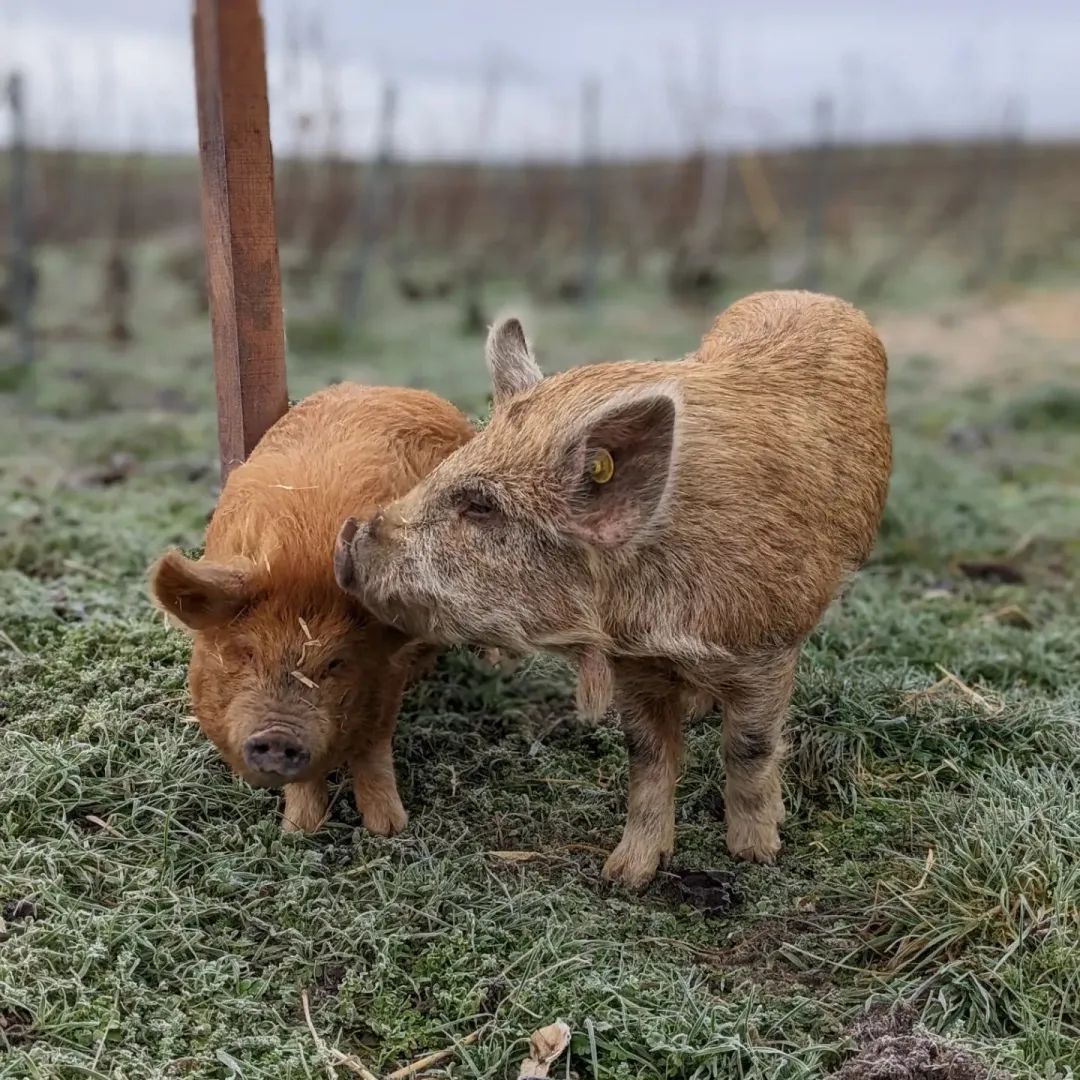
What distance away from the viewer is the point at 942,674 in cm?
478

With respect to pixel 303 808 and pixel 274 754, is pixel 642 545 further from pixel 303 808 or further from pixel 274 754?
pixel 303 808

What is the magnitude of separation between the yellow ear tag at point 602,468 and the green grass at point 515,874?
1238 millimetres

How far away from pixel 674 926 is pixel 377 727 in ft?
3.43

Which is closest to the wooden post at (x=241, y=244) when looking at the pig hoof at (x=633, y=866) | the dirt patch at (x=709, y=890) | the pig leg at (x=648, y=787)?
the pig leg at (x=648, y=787)

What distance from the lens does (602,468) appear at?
10.1ft

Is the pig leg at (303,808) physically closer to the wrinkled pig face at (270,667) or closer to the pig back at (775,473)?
the wrinkled pig face at (270,667)

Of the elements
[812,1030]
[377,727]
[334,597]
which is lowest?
[812,1030]

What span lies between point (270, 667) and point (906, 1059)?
72.2 inches

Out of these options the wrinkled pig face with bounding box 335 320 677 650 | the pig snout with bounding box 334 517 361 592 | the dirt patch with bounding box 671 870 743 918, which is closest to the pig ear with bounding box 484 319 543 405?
the wrinkled pig face with bounding box 335 320 677 650

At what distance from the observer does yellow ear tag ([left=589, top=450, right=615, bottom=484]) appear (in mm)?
3049

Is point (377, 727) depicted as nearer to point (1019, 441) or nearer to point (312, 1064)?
point (312, 1064)

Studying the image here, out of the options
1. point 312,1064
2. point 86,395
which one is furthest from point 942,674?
point 86,395

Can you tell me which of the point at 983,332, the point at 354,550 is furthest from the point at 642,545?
the point at 983,332

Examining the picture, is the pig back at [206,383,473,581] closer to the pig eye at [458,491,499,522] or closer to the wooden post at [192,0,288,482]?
the wooden post at [192,0,288,482]
